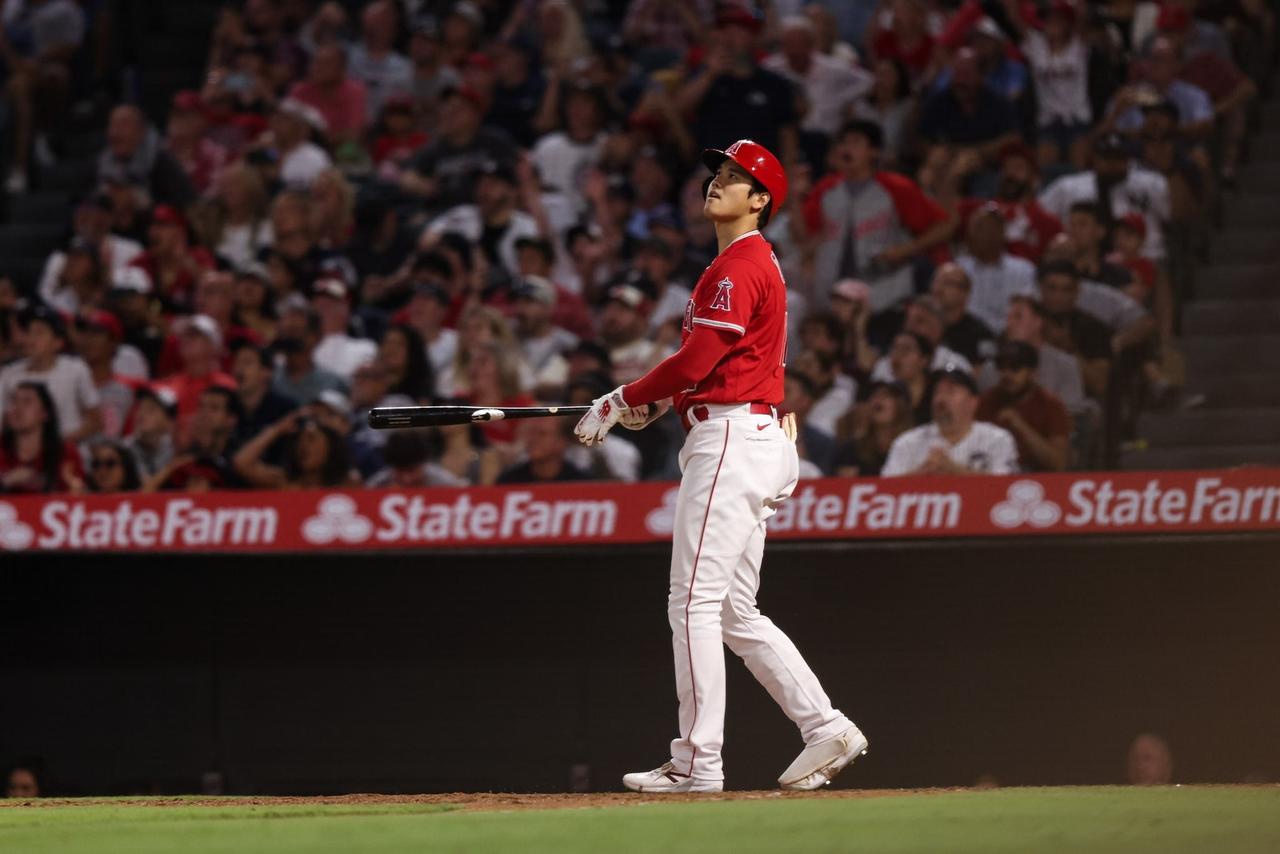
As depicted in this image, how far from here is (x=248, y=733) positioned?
9055 millimetres

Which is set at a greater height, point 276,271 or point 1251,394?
point 276,271

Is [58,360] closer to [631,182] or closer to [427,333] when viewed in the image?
[427,333]

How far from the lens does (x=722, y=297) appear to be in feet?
19.5

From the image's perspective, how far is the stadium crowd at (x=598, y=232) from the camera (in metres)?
→ 9.71

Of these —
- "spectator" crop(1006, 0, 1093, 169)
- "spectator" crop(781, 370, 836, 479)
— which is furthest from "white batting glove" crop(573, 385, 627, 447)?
"spectator" crop(1006, 0, 1093, 169)

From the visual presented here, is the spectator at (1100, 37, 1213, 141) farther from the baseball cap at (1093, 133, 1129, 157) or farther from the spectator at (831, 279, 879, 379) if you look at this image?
the spectator at (831, 279, 879, 379)

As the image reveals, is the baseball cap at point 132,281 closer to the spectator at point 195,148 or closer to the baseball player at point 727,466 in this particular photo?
the spectator at point 195,148

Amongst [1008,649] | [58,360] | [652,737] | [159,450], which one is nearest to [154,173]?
[58,360]

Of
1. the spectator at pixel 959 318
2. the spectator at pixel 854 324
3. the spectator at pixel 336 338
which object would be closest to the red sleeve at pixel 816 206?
the spectator at pixel 854 324

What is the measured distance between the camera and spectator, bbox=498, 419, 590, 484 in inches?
368

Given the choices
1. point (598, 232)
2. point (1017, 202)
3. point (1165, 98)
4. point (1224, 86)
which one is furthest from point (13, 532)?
point (1224, 86)

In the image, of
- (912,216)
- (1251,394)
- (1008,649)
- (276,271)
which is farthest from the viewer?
(276,271)

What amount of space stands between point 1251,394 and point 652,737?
11.6 feet

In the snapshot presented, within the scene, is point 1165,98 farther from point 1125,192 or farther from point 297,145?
point 297,145
